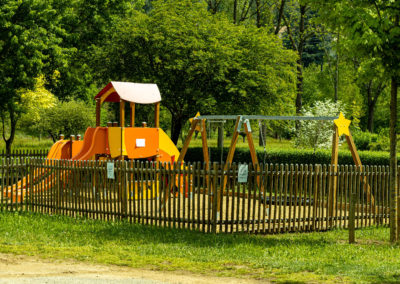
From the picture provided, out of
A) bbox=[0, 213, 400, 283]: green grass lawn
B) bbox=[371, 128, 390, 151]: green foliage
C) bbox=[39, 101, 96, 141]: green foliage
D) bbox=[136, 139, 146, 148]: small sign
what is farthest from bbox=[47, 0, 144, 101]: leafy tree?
bbox=[0, 213, 400, 283]: green grass lawn

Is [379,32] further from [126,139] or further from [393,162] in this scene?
[126,139]

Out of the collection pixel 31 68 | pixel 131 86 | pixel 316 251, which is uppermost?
pixel 31 68

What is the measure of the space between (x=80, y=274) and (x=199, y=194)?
3869 mm

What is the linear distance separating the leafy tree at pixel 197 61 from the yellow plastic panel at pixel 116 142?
8.36 metres

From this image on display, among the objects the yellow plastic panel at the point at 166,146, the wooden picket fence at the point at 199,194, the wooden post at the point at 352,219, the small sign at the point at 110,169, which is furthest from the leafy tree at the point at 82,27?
the wooden post at the point at 352,219

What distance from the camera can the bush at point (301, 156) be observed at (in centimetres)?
2086

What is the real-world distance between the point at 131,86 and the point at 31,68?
1048 centimetres

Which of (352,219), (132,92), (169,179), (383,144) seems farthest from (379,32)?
(383,144)

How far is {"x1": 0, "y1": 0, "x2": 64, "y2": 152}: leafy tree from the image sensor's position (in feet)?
86.3

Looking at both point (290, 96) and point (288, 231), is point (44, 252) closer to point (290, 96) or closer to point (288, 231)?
point (288, 231)

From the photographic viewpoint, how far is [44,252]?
1005 cm

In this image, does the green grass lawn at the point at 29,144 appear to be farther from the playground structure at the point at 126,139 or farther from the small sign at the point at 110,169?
the small sign at the point at 110,169

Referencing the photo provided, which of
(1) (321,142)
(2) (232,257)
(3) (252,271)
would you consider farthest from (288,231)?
(1) (321,142)

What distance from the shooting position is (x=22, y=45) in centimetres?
2630
